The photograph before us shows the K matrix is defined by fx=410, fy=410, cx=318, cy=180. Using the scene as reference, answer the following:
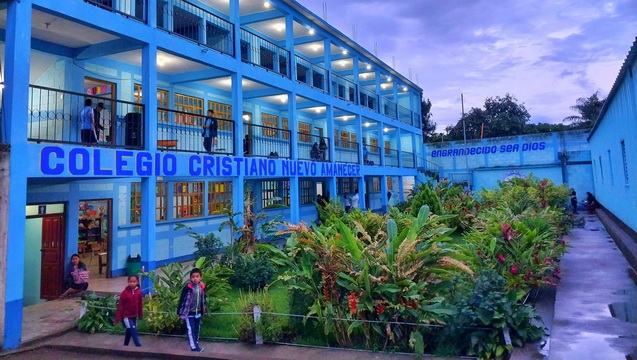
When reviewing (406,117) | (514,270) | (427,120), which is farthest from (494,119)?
(514,270)

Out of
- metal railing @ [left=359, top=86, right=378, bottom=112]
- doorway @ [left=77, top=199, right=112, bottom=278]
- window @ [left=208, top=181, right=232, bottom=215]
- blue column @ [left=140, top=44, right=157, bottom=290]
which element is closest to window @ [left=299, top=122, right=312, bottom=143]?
metal railing @ [left=359, top=86, right=378, bottom=112]

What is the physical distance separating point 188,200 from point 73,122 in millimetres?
4352

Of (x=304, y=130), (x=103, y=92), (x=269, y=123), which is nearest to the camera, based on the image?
(x=103, y=92)

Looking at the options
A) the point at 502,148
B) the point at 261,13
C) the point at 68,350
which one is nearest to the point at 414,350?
the point at 68,350

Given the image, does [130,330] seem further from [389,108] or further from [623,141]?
[389,108]

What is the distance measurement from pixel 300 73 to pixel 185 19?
287 inches

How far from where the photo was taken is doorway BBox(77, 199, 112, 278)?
11.5 m

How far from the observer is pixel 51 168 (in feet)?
22.7

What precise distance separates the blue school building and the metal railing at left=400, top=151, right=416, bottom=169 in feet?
31.9

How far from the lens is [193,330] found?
607cm

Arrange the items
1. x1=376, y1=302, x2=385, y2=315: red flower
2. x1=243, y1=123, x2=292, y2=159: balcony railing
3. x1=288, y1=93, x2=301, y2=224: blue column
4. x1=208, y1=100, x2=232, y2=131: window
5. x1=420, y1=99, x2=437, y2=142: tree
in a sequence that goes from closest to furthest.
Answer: x1=376, y1=302, x2=385, y2=315: red flower, x1=208, y1=100, x2=232, y2=131: window, x1=288, y1=93, x2=301, y2=224: blue column, x1=243, y1=123, x2=292, y2=159: balcony railing, x1=420, y1=99, x2=437, y2=142: tree

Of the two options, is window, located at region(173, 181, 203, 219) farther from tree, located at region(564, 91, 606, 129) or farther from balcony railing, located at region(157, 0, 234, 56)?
tree, located at region(564, 91, 606, 129)

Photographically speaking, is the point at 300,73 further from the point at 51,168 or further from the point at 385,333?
the point at 385,333

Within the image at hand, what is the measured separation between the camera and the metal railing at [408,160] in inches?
1071
